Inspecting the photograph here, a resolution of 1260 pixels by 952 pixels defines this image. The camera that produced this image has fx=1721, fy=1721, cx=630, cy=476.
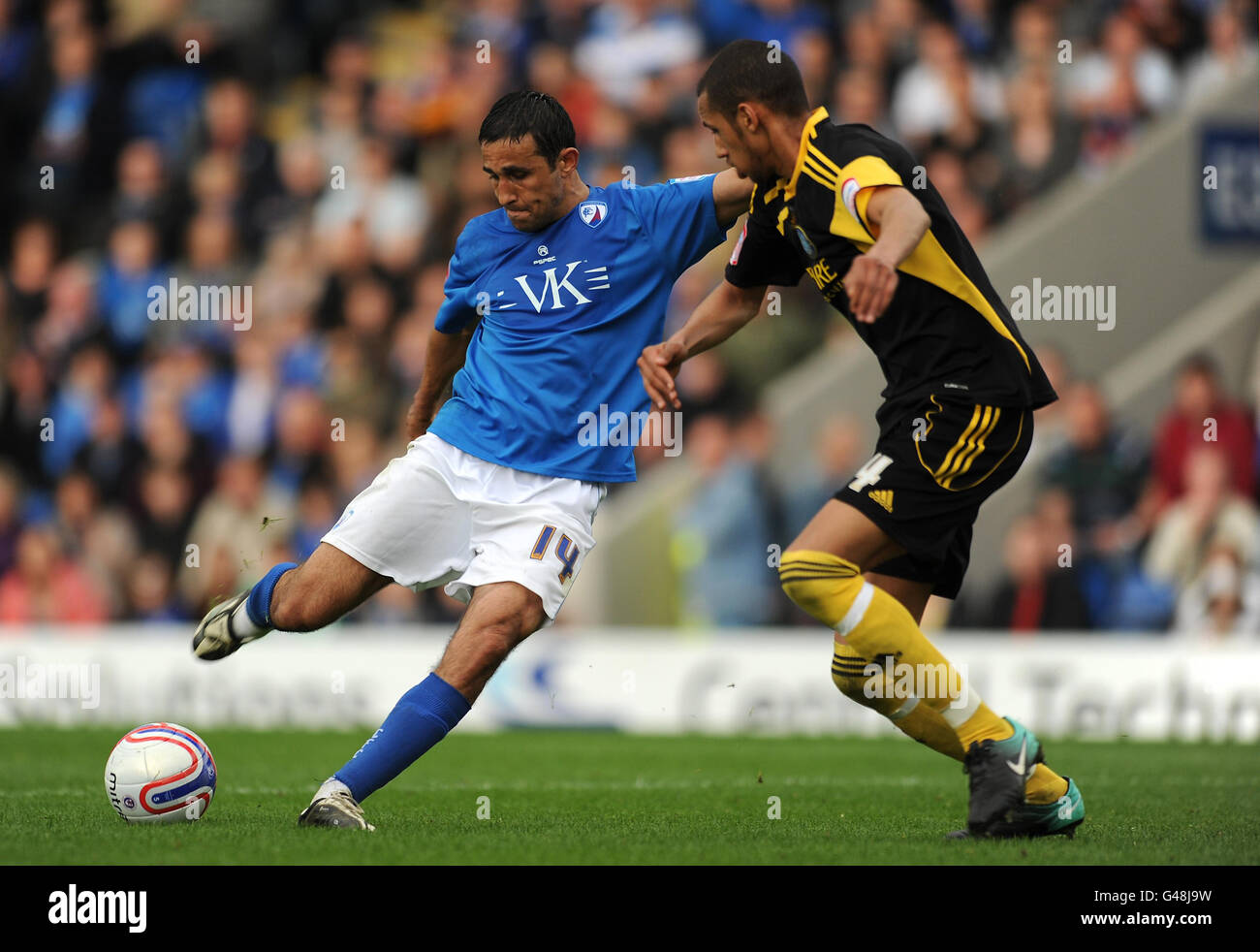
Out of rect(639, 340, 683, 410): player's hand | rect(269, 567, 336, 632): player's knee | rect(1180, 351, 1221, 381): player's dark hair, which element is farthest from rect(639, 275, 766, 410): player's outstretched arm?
rect(1180, 351, 1221, 381): player's dark hair

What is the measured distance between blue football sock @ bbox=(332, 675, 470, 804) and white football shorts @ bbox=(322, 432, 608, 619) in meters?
0.48

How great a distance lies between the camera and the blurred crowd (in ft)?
45.2

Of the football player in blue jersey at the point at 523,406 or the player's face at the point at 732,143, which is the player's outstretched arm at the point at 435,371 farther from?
the player's face at the point at 732,143

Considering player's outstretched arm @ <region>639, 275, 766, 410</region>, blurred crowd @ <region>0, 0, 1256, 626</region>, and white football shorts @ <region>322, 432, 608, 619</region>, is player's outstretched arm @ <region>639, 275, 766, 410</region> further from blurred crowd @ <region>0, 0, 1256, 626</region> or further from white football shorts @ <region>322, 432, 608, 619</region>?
blurred crowd @ <region>0, 0, 1256, 626</region>

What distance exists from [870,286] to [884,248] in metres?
0.19

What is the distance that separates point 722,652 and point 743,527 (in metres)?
1.01

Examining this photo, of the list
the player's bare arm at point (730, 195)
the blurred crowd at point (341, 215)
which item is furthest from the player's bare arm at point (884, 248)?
the blurred crowd at point (341, 215)

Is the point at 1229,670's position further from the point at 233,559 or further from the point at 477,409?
the point at 233,559

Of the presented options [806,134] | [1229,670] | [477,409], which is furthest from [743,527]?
[806,134]

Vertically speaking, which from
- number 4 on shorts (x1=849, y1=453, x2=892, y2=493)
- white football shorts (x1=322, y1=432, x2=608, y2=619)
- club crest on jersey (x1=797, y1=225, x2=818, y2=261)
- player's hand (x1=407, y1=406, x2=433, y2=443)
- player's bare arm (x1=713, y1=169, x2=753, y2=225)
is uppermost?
player's bare arm (x1=713, y1=169, x2=753, y2=225)

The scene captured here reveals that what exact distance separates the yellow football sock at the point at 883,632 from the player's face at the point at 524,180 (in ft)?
5.52

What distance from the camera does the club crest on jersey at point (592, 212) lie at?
6.38m

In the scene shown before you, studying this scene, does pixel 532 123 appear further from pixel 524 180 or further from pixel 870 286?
pixel 870 286

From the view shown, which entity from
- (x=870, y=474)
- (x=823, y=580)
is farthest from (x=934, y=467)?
(x=823, y=580)
